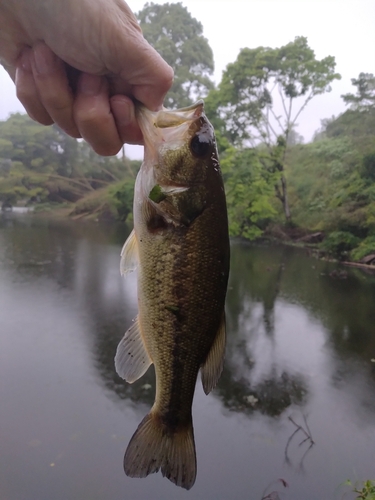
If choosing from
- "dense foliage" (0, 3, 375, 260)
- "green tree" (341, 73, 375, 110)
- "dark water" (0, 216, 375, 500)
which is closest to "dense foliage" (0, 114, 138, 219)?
"dense foliage" (0, 3, 375, 260)

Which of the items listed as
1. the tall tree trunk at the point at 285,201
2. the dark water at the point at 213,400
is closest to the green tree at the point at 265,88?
the tall tree trunk at the point at 285,201

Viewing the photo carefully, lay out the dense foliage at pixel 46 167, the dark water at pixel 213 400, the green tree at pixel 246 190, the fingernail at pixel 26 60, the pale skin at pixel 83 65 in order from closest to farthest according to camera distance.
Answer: the pale skin at pixel 83 65, the fingernail at pixel 26 60, the dark water at pixel 213 400, the green tree at pixel 246 190, the dense foliage at pixel 46 167

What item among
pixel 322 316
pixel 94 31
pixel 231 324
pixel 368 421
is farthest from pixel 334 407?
pixel 94 31

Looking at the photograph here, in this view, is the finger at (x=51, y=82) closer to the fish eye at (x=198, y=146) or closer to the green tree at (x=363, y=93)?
the fish eye at (x=198, y=146)

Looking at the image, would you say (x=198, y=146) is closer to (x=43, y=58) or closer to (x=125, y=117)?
(x=125, y=117)

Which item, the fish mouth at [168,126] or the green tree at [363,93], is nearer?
the fish mouth at [168,126]

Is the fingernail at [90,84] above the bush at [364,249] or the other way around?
above

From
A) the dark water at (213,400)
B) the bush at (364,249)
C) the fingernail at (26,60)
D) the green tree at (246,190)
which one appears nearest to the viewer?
the fingernail at (26,60)
